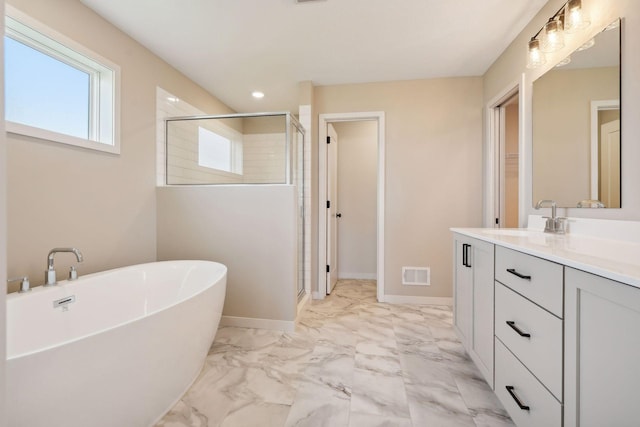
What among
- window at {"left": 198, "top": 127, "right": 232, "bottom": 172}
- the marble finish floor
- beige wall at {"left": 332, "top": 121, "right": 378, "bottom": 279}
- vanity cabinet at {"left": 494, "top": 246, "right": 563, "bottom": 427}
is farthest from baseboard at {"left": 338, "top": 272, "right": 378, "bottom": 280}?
vanity cabinet at {"left": 494, "top": 246, "right": 563, "bottom": 427}

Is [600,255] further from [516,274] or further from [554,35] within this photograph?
[554,35]

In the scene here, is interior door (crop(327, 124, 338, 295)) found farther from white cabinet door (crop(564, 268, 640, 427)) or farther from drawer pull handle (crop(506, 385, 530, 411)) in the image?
white cabinet door (crop(564, 268, 640, 427))

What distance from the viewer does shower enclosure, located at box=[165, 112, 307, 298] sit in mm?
2648

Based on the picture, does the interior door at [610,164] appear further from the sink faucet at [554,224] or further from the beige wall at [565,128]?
the sink faucet at [554,224]

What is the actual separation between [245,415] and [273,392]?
0.68 feet

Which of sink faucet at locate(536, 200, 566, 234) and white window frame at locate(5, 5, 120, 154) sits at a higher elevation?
white window frame at locate(5, 5, 120, 154)

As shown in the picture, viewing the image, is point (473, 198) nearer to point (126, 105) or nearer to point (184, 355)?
point (184, 355)

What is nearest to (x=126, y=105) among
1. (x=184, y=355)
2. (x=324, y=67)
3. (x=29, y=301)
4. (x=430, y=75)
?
(x=29, y=301)

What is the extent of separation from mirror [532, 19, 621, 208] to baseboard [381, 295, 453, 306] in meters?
1.48

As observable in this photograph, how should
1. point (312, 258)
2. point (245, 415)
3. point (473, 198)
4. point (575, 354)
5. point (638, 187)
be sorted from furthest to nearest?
point (312, 258), point (473, 198), point (245, 415), point (638, 187), point (575, 354)

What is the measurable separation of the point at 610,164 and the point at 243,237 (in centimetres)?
244

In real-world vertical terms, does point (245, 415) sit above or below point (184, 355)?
below

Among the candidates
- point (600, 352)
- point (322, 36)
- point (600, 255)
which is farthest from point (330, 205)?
point (600, 352)

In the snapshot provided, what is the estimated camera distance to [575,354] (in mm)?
850
